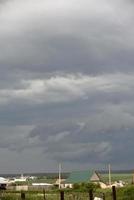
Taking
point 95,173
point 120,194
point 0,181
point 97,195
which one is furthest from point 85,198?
point 95,173

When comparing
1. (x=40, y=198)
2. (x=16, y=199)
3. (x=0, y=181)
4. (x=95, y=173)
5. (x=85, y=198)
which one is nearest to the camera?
(x=16, y=199)

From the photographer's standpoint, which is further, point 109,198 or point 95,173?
point 95,173

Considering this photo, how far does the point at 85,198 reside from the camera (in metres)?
43.7

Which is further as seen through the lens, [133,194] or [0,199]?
[133,194]

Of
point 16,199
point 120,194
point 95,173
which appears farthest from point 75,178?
point 16,199

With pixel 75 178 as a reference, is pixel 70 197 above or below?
below

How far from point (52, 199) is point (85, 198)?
10.4 feet

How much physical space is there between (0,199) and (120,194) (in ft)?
38.6

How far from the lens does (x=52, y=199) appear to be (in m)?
45.3

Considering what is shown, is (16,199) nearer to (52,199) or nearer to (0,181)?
(52,199)

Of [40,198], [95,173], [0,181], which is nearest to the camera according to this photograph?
[40,198]

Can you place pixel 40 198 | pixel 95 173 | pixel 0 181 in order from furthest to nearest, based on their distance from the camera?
pixel 95 173, pixel 0 181, pixel 40 198

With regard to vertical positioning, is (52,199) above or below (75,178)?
below

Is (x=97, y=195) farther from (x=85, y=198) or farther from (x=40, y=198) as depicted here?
(x=40, y=198)
